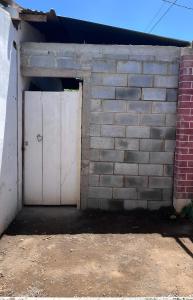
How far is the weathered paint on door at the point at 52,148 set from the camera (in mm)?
5664

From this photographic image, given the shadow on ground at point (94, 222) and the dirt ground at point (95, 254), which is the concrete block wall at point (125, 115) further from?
the dirt ground at point (95, 254)

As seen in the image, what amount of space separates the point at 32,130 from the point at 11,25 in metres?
1.72

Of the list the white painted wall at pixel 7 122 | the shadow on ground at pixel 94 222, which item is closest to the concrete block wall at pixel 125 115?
the shadow on ground at pixel 94 222

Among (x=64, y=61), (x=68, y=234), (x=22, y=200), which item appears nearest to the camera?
(x=68, y=234)

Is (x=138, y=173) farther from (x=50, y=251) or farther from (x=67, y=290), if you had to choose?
(x=67, y=290)

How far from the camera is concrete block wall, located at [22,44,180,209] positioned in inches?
215

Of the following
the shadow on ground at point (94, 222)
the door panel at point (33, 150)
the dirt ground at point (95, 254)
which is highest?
the door panel at point (33, 150)

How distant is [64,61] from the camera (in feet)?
17.9

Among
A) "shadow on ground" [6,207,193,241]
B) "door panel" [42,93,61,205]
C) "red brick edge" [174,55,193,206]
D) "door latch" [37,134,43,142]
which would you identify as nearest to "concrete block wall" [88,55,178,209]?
"red brick edge" [174,55,193,206]

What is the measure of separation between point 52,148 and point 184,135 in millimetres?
2237

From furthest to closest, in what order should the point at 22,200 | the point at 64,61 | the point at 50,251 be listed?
1. the point at 22,200
2. the point at 64,61
3. the point at 50,251

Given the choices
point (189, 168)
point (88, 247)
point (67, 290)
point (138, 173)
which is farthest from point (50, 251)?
point (189, 168)

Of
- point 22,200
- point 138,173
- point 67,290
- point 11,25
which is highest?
point 11,25

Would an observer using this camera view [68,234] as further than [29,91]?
No
